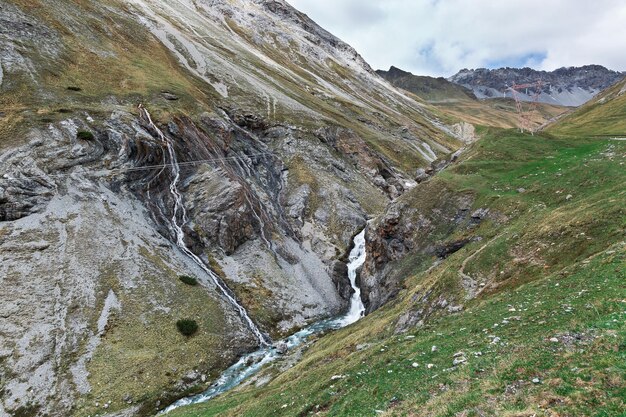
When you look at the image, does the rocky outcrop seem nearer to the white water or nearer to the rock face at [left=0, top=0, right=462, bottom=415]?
the white water

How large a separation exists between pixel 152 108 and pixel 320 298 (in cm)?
5415

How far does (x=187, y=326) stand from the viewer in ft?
159

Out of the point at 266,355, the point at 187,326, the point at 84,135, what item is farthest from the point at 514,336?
the point at 84,135

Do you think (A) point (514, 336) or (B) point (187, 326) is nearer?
(A) point (514, 336)

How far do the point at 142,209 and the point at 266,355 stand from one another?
32957mm

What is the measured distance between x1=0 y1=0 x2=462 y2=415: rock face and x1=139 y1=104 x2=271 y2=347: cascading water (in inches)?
22.2

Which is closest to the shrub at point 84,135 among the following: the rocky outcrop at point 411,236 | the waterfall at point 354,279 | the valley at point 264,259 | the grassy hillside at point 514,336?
the valley at point 264,259

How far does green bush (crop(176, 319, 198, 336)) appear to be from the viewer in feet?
157

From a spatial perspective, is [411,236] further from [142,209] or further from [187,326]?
[142,209]

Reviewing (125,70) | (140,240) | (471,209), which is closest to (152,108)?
(125,70)

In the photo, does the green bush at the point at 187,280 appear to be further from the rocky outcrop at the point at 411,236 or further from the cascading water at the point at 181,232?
the rocky outcrop at the point at 411,236

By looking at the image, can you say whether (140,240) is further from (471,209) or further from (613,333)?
(613,333)

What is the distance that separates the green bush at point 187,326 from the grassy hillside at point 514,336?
44.5 ft

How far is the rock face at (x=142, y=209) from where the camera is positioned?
41906 millimetres
